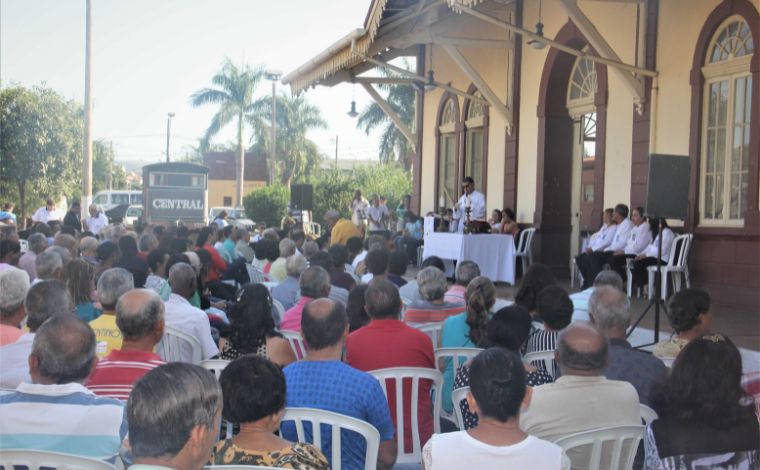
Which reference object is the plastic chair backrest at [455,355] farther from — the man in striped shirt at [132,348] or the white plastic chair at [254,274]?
the white plastic chair at [254,274]

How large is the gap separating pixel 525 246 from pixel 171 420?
34.2ft

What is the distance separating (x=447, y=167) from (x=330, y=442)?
13.3 meters

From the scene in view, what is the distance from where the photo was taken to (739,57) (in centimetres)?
859

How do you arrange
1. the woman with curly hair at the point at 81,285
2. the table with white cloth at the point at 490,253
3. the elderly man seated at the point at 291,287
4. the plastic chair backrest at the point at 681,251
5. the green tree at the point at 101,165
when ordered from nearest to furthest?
the woman with curly hair at the point at 81,285 < the elderly man seated at the point at 291,287 < the plastic chair backrest at the point at 681,251 < the table with white cloth at the point at 490,253 < the green tree at the point at 101,165

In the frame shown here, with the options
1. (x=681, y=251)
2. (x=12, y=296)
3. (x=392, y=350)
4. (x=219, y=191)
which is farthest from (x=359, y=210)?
(x=219, y=191)

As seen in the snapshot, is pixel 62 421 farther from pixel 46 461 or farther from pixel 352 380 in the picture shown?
pixel 352 380

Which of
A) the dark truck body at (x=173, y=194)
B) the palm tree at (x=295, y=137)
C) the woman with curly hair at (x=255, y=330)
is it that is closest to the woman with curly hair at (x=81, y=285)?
the woman with curly hair at (x=255, y=330)

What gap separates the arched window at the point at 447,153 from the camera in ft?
50.9

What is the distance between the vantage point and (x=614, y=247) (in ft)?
32.1

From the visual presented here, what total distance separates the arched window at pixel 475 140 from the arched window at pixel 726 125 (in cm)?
536

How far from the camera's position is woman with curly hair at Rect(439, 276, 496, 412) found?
4.32 m

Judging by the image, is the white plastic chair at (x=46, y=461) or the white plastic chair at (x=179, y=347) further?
the white plastic chair at (x=179, y=347)

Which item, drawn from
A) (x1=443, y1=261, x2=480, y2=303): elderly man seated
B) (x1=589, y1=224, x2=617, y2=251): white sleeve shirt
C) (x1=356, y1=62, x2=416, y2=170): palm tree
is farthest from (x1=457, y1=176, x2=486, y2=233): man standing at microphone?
(x1=356, y1=62, x2=416, y2=170): palm tree

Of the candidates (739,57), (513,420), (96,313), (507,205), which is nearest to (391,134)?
(507,205)
